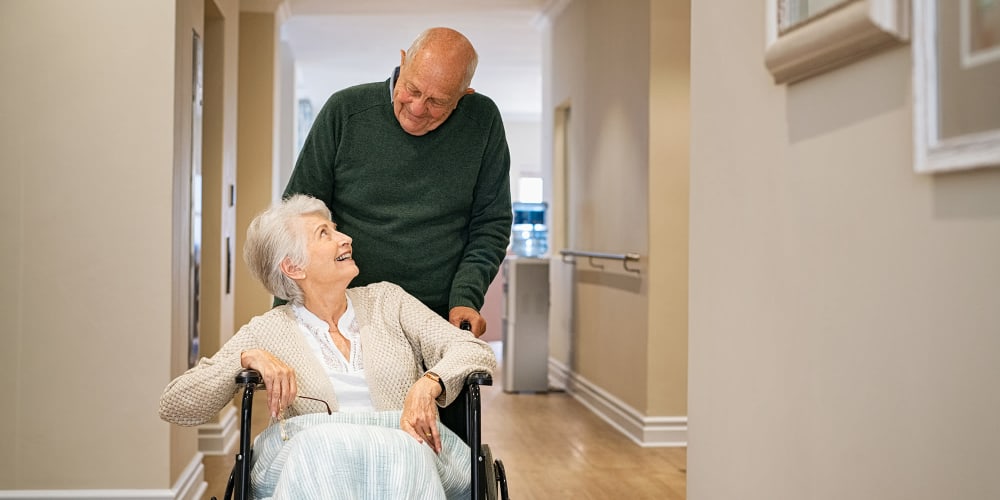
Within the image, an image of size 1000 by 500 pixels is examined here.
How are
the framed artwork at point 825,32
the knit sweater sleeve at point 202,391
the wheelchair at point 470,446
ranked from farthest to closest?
1. the knit sweater sleeve at point 202,391
2. the wheelchair at point 470,446
3. the framed artwork at point 825,32

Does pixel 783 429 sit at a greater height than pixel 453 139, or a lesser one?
lesser

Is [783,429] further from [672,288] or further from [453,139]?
[672,288]

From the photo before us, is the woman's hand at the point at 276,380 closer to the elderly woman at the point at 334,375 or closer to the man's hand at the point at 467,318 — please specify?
the elderly woman at the point at 334,375

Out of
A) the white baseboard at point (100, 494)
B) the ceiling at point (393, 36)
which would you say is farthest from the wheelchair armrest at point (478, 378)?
the ceiling at point (393, 36)

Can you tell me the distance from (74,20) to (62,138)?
0.38m

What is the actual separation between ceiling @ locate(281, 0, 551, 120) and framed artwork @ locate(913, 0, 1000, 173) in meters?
5.79

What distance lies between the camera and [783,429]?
155cm

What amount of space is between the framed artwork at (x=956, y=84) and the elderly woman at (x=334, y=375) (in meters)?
1.00

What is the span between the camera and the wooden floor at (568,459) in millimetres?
3766

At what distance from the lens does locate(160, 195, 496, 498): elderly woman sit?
1.64m

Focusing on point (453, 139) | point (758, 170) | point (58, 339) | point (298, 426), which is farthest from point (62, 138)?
point (758, 170)

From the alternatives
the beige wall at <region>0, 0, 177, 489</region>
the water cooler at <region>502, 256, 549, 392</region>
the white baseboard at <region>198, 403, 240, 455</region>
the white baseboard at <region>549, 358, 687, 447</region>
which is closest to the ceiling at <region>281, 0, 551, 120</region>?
the water cooler at <region>502, 256, 549, 392</region>

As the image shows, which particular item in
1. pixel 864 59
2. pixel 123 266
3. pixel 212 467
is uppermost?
pixel 864 59

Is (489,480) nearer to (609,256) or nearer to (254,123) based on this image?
(609,256)
